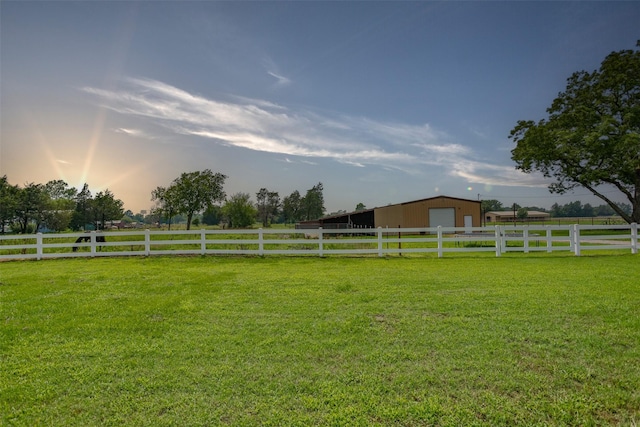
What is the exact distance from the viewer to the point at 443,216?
1125 inches

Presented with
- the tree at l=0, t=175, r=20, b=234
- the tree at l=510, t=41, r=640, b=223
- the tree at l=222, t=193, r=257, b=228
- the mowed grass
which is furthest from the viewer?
the tree at l=222, t=193, r=257, b=228

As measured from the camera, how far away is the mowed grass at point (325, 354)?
8.58ft

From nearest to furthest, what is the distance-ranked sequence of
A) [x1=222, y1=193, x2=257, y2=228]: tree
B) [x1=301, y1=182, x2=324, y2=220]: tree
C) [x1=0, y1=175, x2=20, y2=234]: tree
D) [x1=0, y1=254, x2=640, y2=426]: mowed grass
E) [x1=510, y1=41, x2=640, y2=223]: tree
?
[x1=0, y1=254, x2=640, y2=426]: mowed grass
[x1=510, y1=41, x2=640, y2=223]: tree
[x1=0, y1=175, x2=20, y2=234]: tree
[x1=222, y1=193, x2=257, y2=228]: tree
[x1=301, y1=182, x2=324, y2=220]: tree

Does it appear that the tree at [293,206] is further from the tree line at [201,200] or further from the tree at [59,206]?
the tree at [59,206]

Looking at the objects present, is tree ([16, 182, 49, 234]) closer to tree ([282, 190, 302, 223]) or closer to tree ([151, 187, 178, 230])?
tree ([151, 187, 178, 230])

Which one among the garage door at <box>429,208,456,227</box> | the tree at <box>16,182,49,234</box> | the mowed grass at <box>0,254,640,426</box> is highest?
the tree at <box>16,182,49,234</box>

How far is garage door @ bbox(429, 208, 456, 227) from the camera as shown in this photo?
93.5 feet

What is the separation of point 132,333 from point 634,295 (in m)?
7.67

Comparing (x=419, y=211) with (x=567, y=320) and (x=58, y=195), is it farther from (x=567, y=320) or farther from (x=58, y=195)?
(x=58, y=195)

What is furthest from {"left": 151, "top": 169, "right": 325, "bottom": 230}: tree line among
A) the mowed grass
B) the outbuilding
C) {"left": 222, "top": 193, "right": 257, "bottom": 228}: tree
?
the mowed grass

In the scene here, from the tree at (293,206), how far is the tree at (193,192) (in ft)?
116

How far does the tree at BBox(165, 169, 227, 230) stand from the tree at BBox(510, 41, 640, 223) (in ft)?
126

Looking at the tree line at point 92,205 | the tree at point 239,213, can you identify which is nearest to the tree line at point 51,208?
the tree line at point 92,205

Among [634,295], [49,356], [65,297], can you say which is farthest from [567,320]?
[65,297]
